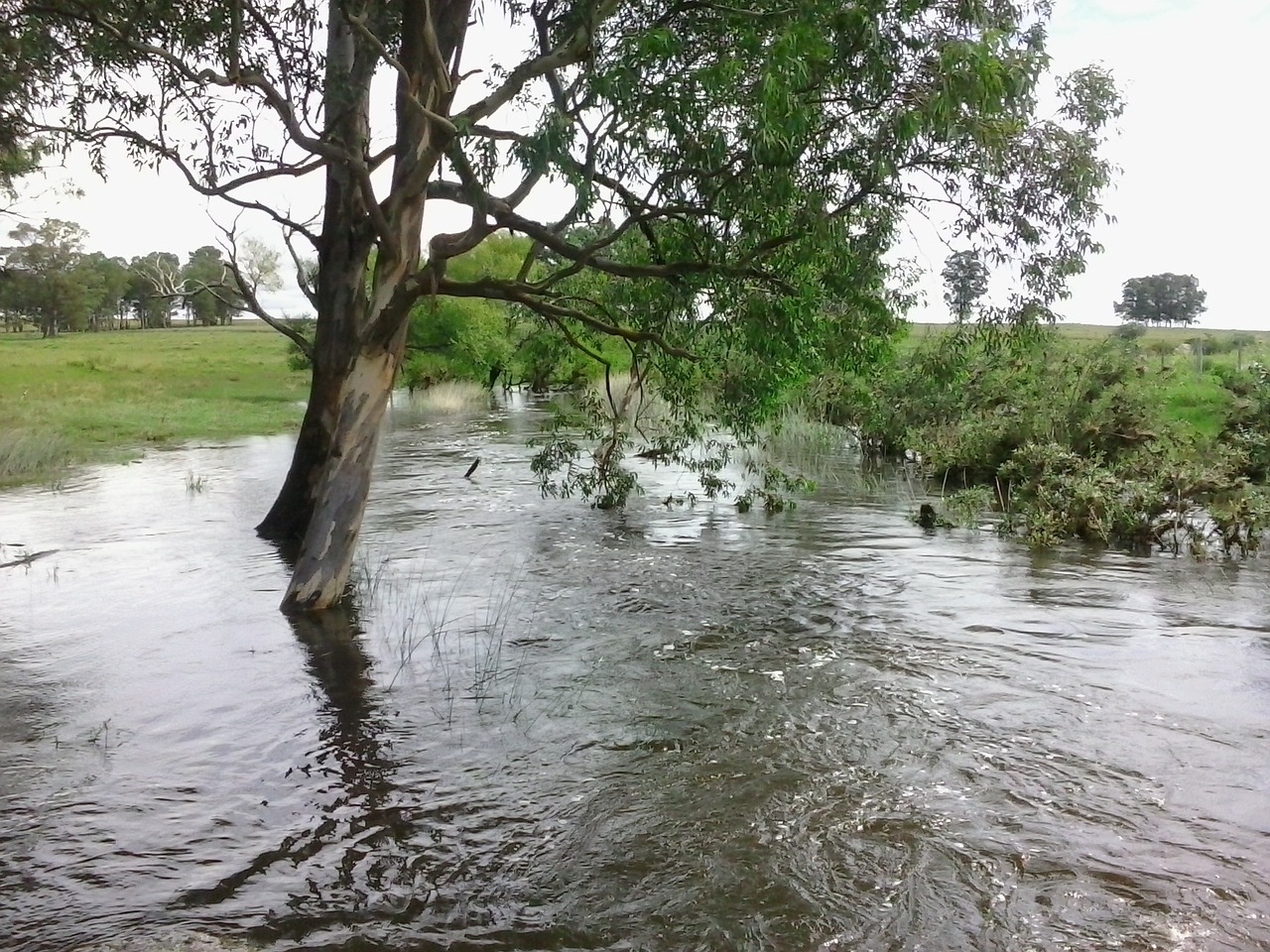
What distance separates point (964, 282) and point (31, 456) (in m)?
19.6

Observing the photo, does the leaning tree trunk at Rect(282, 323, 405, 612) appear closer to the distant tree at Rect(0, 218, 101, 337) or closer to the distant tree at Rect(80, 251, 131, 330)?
the distant tree at Rect(0, 218, 101, 337)

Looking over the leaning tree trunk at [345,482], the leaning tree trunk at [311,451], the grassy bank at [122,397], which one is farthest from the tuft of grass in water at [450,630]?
the grassy bank at [122,397]

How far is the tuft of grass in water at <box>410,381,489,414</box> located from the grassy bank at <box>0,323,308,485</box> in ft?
16.7

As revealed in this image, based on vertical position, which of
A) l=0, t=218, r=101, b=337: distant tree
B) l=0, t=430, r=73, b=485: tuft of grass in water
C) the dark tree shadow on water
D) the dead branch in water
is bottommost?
the dark tree shadow on water

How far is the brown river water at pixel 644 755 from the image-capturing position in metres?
4.93

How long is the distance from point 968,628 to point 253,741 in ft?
21.2

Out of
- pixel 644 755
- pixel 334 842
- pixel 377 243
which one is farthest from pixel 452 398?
pixel 334 842

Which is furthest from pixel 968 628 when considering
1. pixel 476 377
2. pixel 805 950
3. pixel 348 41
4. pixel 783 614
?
pixel 476 377

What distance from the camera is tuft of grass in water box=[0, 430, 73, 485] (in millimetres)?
20641

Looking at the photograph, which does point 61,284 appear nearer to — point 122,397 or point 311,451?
point 122,397

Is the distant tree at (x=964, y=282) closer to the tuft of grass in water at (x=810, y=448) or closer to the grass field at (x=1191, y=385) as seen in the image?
the grass field at (x=1191, y=385)

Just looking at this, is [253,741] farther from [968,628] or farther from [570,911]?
[968,628]

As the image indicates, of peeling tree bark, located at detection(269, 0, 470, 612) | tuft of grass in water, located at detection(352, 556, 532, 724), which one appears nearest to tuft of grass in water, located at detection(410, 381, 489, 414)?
peeling tree bark, located at detection(269, 0, 470, 612)

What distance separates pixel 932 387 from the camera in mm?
21500
